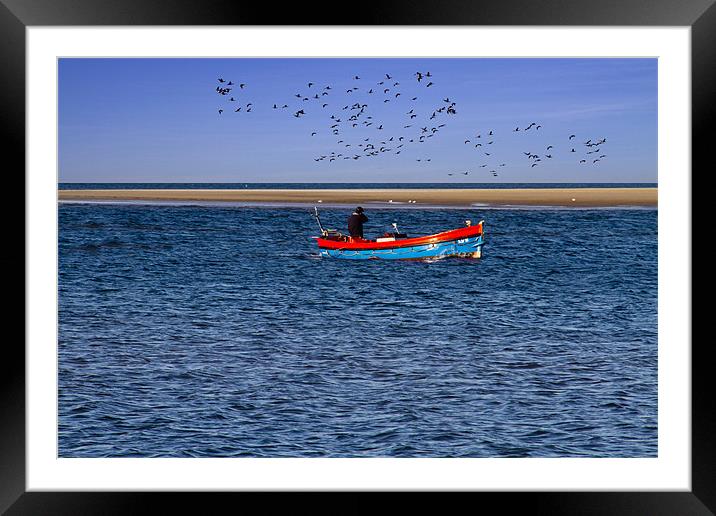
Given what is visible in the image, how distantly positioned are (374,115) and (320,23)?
1960 inches

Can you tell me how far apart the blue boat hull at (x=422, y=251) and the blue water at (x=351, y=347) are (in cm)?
63

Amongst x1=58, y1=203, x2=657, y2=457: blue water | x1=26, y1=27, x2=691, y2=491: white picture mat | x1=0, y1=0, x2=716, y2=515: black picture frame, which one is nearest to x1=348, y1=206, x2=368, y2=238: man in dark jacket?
x1=58, y1=203, x2=657, y2=457: blue water

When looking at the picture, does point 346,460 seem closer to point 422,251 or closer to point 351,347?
point 351,347

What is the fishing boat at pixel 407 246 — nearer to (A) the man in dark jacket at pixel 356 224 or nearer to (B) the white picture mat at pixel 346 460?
(A) the man in dark jacket at pixel 356 224

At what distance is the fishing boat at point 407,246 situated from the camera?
67.8 ft

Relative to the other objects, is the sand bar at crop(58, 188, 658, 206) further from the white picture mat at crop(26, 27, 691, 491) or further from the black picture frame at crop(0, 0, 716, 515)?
the black picture frame at crop(0, 0, 716, 515)

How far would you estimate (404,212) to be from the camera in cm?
3869

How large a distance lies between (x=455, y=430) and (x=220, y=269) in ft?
51.0

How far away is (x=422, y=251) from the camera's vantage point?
2083 centimetres

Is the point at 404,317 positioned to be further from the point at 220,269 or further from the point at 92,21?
the point at 92,21

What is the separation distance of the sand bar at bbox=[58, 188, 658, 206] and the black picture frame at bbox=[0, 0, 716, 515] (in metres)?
40.3

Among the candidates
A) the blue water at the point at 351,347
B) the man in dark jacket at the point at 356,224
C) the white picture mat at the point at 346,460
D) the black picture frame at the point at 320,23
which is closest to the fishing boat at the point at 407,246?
the man in dark jacket at the point at 356,224
